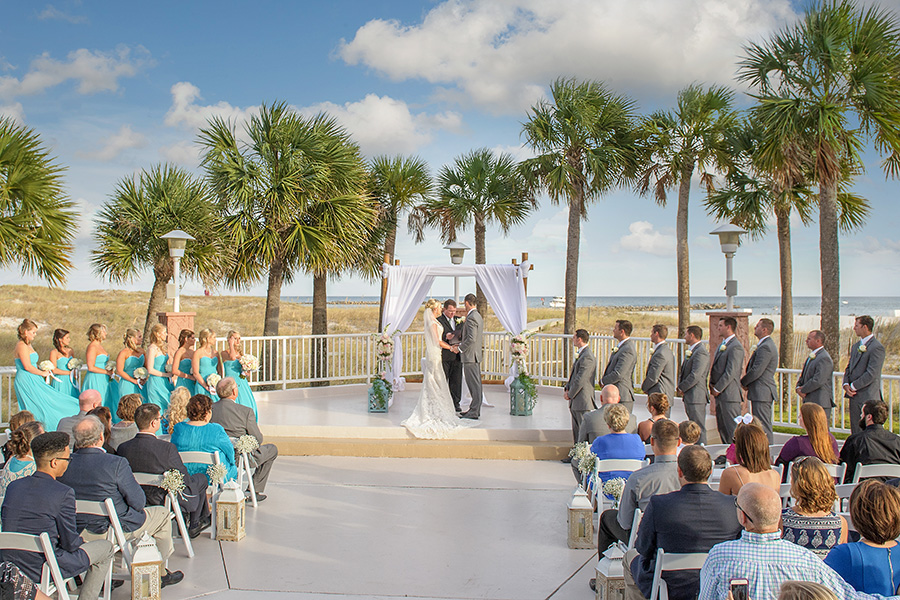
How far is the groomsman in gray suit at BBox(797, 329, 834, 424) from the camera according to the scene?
7121mm

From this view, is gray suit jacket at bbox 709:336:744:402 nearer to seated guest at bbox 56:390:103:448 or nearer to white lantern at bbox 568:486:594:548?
white lantern at bbox 568:486:594:548

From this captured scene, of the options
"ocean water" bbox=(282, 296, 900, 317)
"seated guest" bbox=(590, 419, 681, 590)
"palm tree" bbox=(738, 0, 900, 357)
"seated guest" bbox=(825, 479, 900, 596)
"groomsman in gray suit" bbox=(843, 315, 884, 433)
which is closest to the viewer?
"seated guest" bbox=(825, 479, 900, 596)

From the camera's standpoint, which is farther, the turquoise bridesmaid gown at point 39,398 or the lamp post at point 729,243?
the lamp post at point 729,243

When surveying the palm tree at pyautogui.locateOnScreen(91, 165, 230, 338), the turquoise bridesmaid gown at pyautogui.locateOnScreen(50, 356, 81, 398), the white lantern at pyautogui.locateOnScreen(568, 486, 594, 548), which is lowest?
the white lantern at pyautogui.locateOnScreen(568, 486, 594, 548)

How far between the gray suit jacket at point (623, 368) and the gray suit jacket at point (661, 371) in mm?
197

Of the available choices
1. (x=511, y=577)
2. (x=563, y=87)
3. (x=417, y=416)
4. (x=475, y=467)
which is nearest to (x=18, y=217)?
(x=417, y=416)

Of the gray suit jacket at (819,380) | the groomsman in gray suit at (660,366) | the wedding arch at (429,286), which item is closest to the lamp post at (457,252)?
the wedding arch at (429,286)

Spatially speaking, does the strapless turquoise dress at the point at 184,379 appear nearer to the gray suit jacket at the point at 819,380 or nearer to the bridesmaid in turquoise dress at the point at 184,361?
the bridesmaid in turquoise dress at the point at 184,361

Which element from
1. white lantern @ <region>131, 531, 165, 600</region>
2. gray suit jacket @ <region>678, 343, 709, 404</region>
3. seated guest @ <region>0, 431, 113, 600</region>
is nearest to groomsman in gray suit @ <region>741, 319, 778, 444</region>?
gray suit jacket @ <region>678, 343, 709, 404</region>

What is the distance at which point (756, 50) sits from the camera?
11.5 m

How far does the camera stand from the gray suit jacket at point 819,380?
714cm

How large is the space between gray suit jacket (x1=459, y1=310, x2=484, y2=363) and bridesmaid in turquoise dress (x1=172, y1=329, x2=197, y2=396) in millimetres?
3461

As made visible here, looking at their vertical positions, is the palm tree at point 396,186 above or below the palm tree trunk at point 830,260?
above

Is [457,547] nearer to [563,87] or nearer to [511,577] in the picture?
[511,577]
